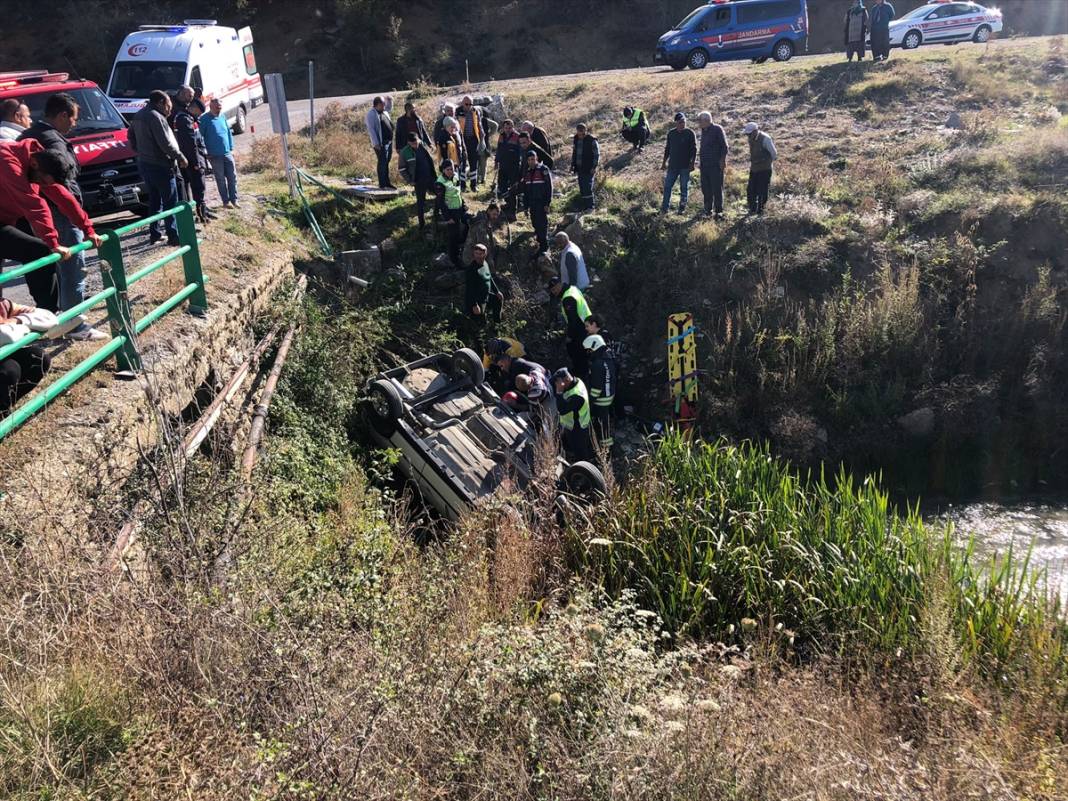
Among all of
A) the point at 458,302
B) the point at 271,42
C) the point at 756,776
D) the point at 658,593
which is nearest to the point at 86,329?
the point at 658,593

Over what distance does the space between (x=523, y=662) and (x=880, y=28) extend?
21.4m

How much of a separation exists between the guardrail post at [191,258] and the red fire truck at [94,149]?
374 centimetres

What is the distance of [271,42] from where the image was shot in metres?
35.0

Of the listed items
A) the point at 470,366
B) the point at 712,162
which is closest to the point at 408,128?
Answer: the point at 712,162

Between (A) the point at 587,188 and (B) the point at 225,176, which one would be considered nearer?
(B) the point at 225,176

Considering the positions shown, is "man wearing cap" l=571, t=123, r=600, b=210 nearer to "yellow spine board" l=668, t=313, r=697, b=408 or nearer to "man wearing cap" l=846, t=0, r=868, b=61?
"yellow spine board" l=668, t=313, r=697, b=408

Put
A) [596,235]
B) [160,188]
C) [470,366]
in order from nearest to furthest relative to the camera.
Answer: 1. [160,188]
2. [470,366]
3. [596,235]

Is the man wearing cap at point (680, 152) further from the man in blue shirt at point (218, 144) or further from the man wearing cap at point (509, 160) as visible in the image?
the man in blue shirt at point (218, 144)

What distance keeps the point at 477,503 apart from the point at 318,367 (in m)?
2.92

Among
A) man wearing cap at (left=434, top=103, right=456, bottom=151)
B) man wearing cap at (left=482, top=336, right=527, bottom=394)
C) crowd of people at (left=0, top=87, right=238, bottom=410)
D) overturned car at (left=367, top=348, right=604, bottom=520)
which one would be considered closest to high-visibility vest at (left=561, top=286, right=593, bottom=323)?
man wearing cap at (left=482, top=336, right=527, bottom=394)

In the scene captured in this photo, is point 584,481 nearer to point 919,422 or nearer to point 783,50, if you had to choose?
point 919,422

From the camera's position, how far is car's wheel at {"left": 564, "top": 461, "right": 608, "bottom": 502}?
8.08 meters

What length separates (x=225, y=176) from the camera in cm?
1176

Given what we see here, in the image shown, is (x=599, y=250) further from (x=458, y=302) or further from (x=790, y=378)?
(x=790, y=378)
